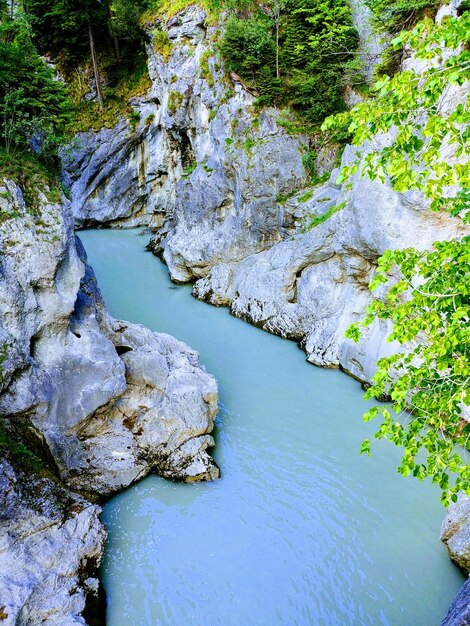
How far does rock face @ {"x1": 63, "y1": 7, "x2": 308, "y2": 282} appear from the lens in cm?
1748

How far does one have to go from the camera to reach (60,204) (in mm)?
8758

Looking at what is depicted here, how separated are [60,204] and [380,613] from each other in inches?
376

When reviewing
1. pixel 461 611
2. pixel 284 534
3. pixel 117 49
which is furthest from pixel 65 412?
pixel 117 49

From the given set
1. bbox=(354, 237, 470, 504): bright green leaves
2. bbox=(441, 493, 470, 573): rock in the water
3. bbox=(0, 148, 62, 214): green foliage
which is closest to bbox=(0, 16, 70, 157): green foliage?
bbox=(0, 148, 62, 214): green foliage

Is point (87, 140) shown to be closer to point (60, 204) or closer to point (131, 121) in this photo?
point (131, 121)

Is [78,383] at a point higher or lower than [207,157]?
lower

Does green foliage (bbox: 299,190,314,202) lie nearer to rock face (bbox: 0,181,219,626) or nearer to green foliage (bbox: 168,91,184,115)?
rock face (bbox: 0,181,219,626)

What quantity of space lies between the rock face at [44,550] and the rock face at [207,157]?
13.2 metres

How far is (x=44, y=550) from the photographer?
19.6 ft

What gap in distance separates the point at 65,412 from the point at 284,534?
4.93 m

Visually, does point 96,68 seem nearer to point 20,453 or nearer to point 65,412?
point 65,412

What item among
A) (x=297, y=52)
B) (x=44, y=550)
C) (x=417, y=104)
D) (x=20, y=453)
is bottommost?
(x=44, y=550)

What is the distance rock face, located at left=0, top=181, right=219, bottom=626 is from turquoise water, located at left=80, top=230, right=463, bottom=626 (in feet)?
2.31

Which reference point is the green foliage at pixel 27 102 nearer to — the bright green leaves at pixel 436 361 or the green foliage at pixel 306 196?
the bright green leaves at pixel 436 361
